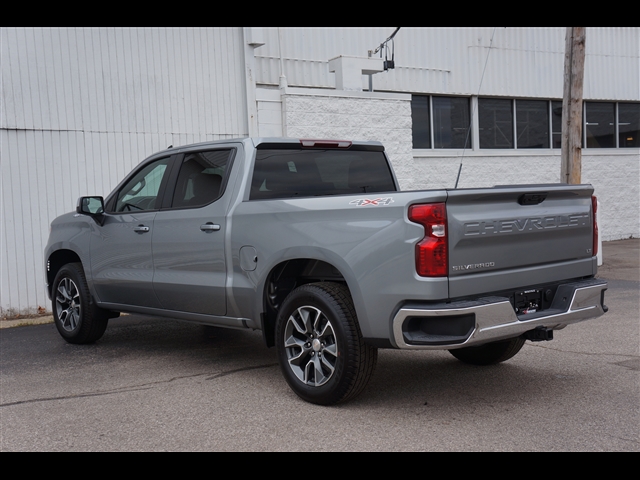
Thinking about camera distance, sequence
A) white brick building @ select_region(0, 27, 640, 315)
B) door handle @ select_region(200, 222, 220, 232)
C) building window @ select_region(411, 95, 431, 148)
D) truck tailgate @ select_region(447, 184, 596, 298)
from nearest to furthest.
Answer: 1. truck tailgate @ select_region(447, 184, 596, 298)
2. door handle @ select_region(200, 222, 220, 232)
3. white brick building @ select_region(0, 27, 640, 315)
4. building window @ select_region(411, 95, 431, 148)

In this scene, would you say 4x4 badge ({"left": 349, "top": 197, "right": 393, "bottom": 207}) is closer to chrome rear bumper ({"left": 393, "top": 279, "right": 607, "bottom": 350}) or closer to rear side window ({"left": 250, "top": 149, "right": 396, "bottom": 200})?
chrome rear bumper ({"left": 393, "top": 279, "right": 607, "bottom": 350})

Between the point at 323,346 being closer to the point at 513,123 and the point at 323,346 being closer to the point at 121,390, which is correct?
the point at 121,390

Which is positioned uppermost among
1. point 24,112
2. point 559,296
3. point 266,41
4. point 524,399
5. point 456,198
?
point 266,41

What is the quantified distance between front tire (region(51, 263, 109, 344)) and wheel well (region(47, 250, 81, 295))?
221 mm

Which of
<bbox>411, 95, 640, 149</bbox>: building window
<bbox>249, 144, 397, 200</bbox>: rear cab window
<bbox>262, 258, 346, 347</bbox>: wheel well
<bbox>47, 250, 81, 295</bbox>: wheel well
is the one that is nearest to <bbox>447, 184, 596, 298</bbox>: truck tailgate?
<bbox>262, 258, 346, 347</bbox>: wheel well

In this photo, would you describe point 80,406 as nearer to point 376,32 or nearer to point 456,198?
point 456,198

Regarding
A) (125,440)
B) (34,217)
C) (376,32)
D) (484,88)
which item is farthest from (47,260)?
(484,88)

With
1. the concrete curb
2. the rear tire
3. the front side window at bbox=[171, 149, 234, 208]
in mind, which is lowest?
the concrete curb

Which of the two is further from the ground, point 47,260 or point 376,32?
point 376,32

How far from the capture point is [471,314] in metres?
4.79

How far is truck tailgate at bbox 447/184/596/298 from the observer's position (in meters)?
4.89

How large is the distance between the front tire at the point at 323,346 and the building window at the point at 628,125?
50.2 ft

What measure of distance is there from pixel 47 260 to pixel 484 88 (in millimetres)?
10641

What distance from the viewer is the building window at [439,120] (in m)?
15.3
